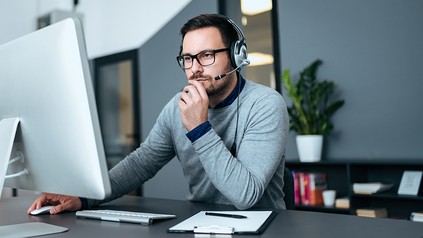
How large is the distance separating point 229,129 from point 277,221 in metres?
0.54

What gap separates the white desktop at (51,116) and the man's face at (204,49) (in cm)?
63

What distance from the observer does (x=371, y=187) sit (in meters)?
2.76

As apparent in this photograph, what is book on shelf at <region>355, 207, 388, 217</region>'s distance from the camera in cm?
278

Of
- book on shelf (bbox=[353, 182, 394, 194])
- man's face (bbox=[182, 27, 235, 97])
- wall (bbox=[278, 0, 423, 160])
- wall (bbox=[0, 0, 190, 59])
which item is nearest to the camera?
man's face (bbox=[182, 27, 235, 97])

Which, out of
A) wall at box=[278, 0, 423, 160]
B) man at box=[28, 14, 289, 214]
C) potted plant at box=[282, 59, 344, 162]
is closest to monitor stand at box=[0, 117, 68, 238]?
man at box=[28, 14, 289, 214]

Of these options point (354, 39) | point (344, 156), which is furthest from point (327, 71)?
point (344, 156)

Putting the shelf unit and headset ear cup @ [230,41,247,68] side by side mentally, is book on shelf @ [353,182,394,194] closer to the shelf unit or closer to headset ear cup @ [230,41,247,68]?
the shelf unit

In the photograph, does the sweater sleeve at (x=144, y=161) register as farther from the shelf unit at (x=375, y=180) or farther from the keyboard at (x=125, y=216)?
the shelf unit at (x=375, y=180)

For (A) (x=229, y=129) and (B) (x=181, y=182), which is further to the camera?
(B) (x=181, y=182)

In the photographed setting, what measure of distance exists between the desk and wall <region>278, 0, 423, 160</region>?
2149mm

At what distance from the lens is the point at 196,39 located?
1432 mm

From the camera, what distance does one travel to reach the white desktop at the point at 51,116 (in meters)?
0.81

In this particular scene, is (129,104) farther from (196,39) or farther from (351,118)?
(196,39)

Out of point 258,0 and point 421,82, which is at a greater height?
point 258,0
